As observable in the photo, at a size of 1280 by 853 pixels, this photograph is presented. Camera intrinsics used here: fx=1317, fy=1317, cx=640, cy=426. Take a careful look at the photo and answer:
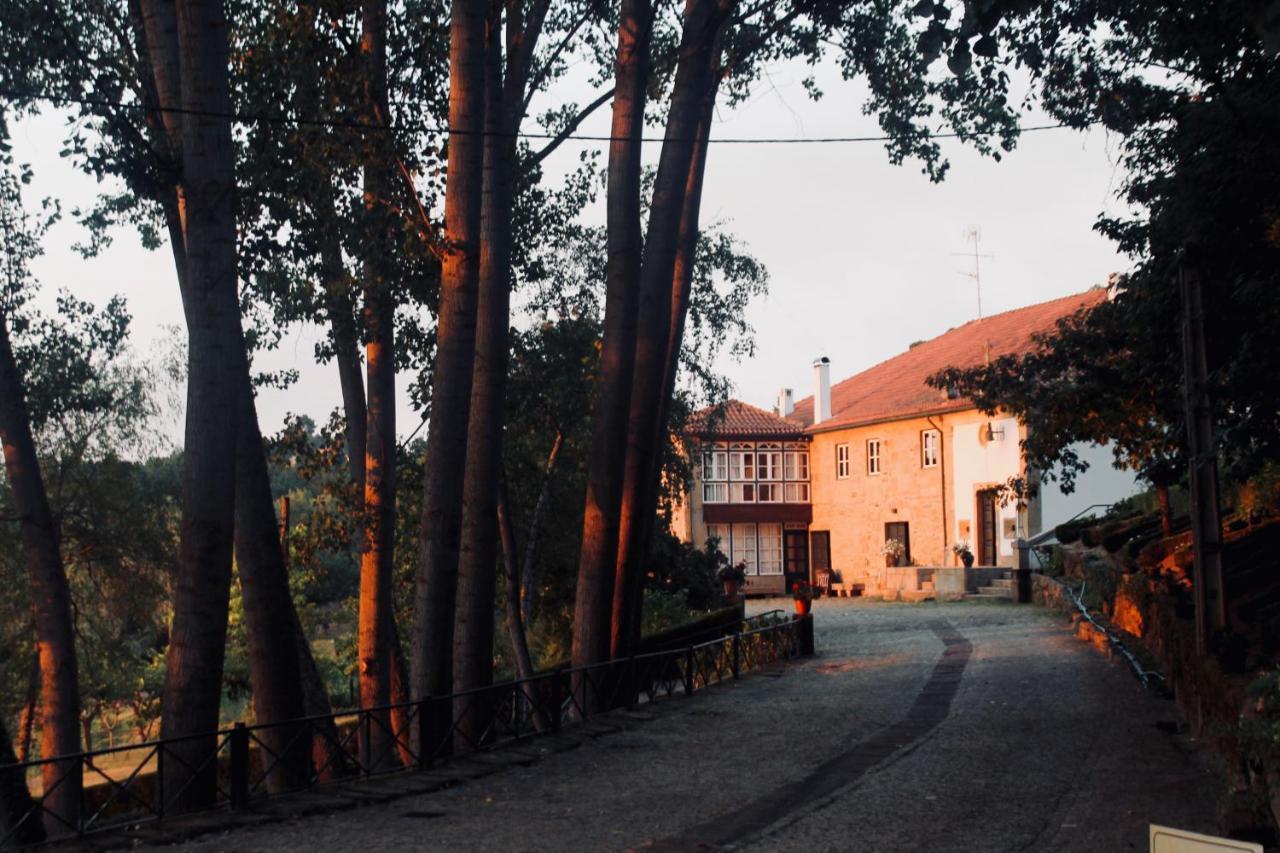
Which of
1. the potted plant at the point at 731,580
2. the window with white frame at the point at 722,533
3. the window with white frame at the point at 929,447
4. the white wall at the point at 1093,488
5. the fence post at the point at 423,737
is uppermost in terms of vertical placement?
the window with white frame at the point at 929,447

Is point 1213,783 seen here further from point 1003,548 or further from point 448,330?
point 1003,548

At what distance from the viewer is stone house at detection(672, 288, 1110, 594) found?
39.3 metres

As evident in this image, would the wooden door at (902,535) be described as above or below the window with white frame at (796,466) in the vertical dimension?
below

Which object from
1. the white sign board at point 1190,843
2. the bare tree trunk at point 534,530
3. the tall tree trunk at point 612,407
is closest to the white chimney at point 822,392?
the bare tree trunk at point 534,530

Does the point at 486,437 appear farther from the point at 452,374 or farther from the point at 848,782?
the point at 848,782

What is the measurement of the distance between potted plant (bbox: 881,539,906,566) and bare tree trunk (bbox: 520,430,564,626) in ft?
58.7

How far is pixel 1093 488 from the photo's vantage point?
120 feet

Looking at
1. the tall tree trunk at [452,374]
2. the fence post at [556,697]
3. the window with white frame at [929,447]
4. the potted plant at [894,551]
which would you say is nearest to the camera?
the tall tree trunk at [452,374]

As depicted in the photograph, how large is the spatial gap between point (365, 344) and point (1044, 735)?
9.64 metres

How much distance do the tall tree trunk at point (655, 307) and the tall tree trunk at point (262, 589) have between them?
4.94 meters

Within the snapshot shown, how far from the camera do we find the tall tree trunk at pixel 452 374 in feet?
44.1

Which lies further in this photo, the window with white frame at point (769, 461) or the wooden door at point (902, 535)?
the window with white frame at point (769, 461)

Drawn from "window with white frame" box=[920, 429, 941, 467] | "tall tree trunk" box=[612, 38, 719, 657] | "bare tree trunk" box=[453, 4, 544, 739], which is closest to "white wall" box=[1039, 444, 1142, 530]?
"window with white frame" box=[920, 429, 941, 467]

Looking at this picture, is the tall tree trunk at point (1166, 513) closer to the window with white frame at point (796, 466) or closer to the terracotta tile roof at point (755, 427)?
the terracotta tile roof at point (755, 427)
